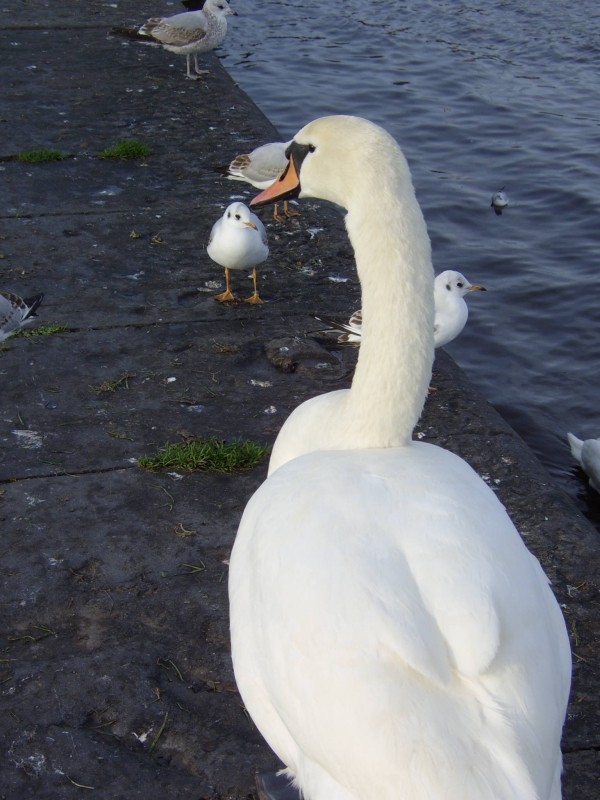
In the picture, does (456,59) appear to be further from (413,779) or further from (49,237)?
(413,779)

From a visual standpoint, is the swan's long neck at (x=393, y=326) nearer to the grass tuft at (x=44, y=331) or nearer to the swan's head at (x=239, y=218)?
the grass tuft at (x=44, y=331)

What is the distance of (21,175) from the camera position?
8.00 meters

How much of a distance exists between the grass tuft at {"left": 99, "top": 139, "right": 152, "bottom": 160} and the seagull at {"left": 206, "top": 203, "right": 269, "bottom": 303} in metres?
2.24

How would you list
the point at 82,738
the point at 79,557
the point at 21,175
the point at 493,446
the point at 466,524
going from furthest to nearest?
the point at 21,175, the point at 493,446, the point at 79,557, the point at 82,738, the point at 466,524

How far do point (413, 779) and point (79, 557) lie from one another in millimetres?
2167

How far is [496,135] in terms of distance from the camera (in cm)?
1200

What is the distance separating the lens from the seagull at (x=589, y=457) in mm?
6254

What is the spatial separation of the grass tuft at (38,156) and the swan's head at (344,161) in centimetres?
505

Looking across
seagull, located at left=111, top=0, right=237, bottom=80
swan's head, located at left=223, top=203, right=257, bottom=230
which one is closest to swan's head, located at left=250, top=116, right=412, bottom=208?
swan's head, located at left=223, top=203, right=257, bottom=230

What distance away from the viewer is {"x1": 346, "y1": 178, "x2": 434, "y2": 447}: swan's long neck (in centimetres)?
320

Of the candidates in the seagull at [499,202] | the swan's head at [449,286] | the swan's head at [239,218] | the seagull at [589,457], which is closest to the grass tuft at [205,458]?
the swan's head at [239,218]

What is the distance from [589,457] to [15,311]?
3.59m

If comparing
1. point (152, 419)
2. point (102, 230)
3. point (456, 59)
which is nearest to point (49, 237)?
point (102, 230)

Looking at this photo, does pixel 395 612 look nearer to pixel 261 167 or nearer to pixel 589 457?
pixel 589 457
